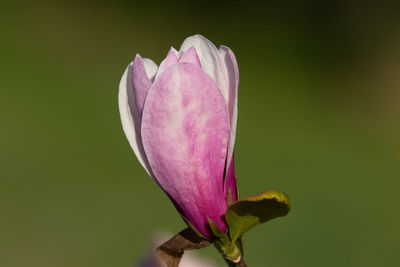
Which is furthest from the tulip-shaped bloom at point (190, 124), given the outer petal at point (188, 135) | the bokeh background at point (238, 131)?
the bokeh background at point (238, 131)

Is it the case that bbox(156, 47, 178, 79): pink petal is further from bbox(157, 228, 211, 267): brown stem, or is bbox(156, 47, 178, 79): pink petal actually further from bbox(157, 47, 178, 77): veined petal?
bbox(157, 228, 211, 267): brown stem

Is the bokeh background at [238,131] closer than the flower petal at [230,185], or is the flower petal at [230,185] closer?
the flower petal at [230,185]

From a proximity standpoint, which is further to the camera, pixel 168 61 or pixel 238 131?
pixel 238 131

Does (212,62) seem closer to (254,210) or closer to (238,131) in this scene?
(254,210)

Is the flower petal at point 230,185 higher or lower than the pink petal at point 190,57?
lower

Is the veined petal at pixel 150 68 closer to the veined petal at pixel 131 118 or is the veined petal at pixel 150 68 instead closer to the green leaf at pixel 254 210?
the veined petal at pixel 131 118

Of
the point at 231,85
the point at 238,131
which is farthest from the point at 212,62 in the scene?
the point at 238,131

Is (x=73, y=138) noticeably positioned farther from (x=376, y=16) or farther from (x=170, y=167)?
(x=170, y=167)

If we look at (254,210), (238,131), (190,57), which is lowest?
(238,131)
